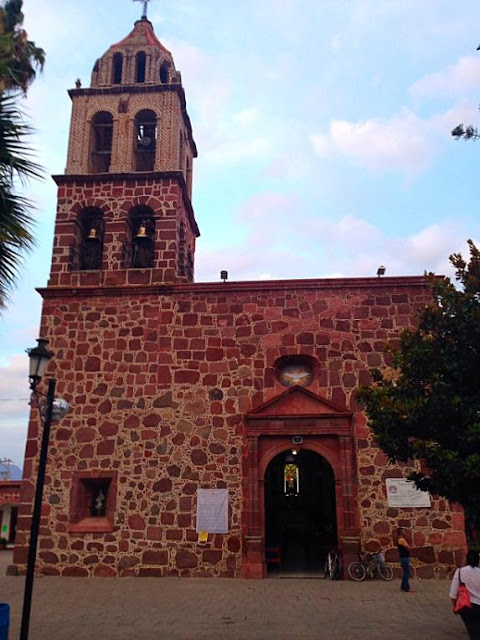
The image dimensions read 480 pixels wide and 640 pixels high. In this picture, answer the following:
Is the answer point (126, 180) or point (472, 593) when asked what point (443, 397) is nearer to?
point (472, 593)

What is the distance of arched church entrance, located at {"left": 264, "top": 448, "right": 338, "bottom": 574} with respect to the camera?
47.4 ft

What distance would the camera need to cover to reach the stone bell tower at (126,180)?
50.8 ft

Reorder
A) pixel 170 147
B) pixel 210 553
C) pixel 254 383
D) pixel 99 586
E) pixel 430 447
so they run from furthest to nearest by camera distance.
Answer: pixel 170 147 < pixel 254 383 < pixel 210 553 < pixel 99 586 < pixel 430 447

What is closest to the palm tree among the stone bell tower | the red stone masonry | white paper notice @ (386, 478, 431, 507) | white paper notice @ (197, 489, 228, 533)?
the stone bell tower

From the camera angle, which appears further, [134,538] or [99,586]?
[134,538]

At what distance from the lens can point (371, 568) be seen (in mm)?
12312

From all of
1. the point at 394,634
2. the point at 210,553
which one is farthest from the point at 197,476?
the point at 394,634

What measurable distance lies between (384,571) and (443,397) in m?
6.45

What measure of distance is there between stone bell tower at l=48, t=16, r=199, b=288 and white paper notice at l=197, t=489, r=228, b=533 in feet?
18.0

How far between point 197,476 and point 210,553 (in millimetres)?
1709

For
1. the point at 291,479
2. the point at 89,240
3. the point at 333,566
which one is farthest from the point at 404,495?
→ the point at 89,240

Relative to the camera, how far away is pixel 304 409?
1365 cm

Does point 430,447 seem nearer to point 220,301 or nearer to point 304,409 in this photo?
point 304,409

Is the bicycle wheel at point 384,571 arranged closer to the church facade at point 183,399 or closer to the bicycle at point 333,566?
the church facade at point 183,399
